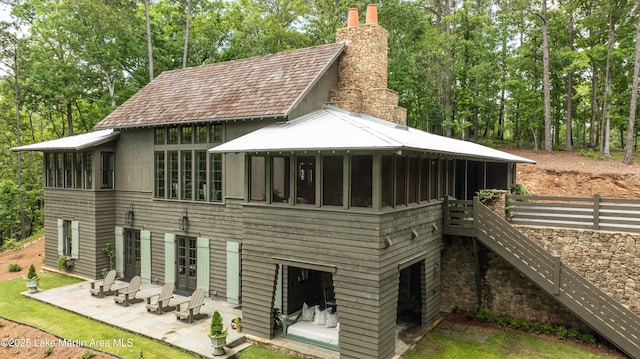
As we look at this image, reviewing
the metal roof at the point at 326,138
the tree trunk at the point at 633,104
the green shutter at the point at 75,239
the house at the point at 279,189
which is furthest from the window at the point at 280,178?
the tree trunk at the point at 633,104

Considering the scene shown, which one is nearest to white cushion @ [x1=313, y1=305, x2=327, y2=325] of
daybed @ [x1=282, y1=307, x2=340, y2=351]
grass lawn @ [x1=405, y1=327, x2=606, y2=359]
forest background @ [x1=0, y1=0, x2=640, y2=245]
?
daybed @ [x1=282, y1=307, x2=340, y2=351]

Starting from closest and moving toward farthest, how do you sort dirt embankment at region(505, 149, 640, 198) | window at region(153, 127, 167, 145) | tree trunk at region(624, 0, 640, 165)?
1. window at region(153, 127, 167, 145)
2. dirt embankment at region(505, 149, 640, 198)
3. tree trunk at region(624, 0, 640, 165)

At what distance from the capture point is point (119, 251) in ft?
50.9

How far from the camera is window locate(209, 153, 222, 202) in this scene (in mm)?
12930

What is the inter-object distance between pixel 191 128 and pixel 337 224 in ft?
25.2

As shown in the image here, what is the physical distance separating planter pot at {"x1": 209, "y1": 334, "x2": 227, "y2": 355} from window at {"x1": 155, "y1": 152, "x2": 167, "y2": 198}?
23.7ft

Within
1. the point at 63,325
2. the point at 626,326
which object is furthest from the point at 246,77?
the point at 626,326

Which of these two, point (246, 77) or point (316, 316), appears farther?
point (246, 77)

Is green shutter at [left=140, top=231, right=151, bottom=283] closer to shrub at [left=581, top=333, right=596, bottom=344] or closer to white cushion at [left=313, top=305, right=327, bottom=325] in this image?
white cushion at [left=313, top=305, right=327, bottom=325]

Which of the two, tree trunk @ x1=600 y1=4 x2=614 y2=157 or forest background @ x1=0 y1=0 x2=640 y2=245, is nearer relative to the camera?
tree trunk @ x1=600 y1=4 x2=614 y2=157

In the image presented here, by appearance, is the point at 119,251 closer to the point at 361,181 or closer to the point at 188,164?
the point at 188,164

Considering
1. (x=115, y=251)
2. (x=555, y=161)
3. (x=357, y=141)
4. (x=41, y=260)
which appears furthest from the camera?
(x=555, y=161)

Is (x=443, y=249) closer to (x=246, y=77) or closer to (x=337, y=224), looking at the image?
(x=337, y=224)

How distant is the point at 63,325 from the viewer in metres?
10.9
